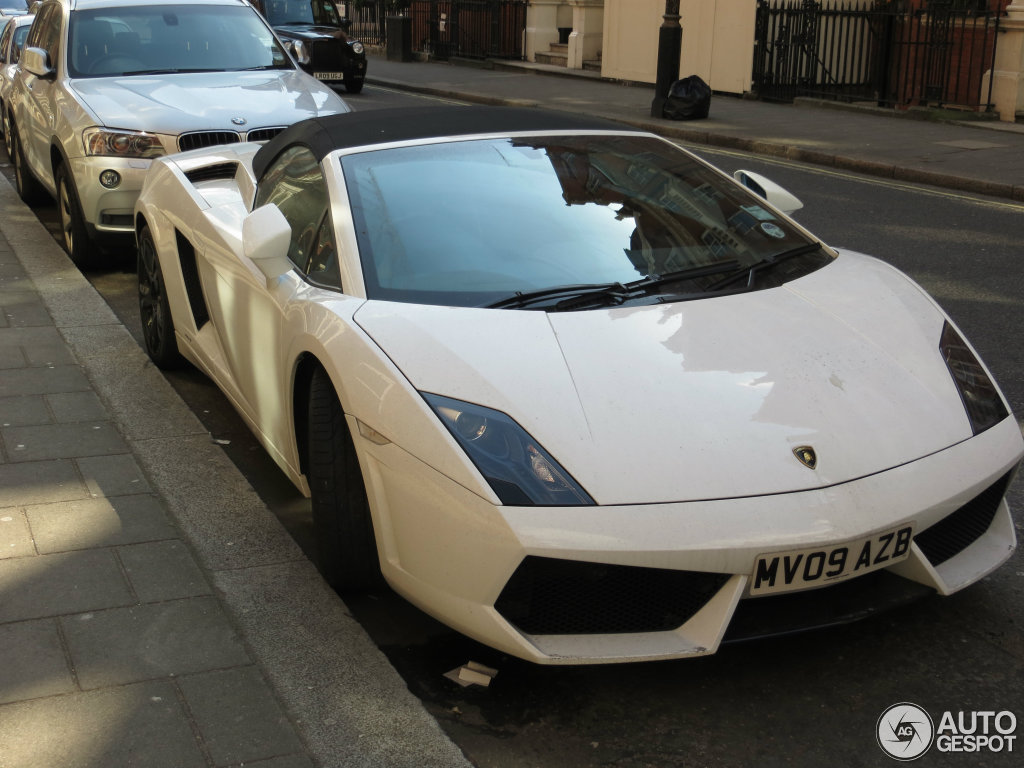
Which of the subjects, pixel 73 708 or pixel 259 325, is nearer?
pixel 73 708

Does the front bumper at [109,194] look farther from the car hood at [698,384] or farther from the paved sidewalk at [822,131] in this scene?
the paved sidewalk at [822,131]

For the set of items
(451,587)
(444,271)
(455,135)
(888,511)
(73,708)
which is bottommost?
(73,708)

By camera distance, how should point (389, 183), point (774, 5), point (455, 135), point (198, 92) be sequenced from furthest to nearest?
point (774, 5), point (198, 92), point (455, 135), point (389, 183)

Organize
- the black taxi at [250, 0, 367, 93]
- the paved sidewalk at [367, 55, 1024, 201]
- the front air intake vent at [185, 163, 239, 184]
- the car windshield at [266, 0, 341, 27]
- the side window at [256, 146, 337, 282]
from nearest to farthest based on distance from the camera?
the side window at [256, 146, 337, 282] < the front air intake vent at [185, 163, 239, 184] < the paved sidewalk at [367, 55, 1024, 201] < the black taxi at [250, 0, 367, 93] < the car windshield at [266, 0, 341, 27]

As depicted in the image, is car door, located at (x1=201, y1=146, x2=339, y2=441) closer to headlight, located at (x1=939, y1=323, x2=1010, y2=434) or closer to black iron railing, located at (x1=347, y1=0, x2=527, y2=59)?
headlight, located at (x1=939, y1=323, x2=1010, y2=434)

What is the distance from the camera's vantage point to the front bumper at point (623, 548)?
9.50 ft

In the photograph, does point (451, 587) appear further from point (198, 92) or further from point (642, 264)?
point (198, 92)

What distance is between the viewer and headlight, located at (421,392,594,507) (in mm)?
2957

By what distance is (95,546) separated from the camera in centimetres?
390

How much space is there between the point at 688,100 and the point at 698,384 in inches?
565

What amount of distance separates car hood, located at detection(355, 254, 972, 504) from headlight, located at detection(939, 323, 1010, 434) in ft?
0.15

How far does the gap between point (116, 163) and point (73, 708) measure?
17.2 ft

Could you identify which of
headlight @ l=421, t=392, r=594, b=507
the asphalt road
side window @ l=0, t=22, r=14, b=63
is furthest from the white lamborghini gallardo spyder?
side window @ l=0, t=22, r=14, b=63

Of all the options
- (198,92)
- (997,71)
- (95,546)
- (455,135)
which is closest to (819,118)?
(997,71)
